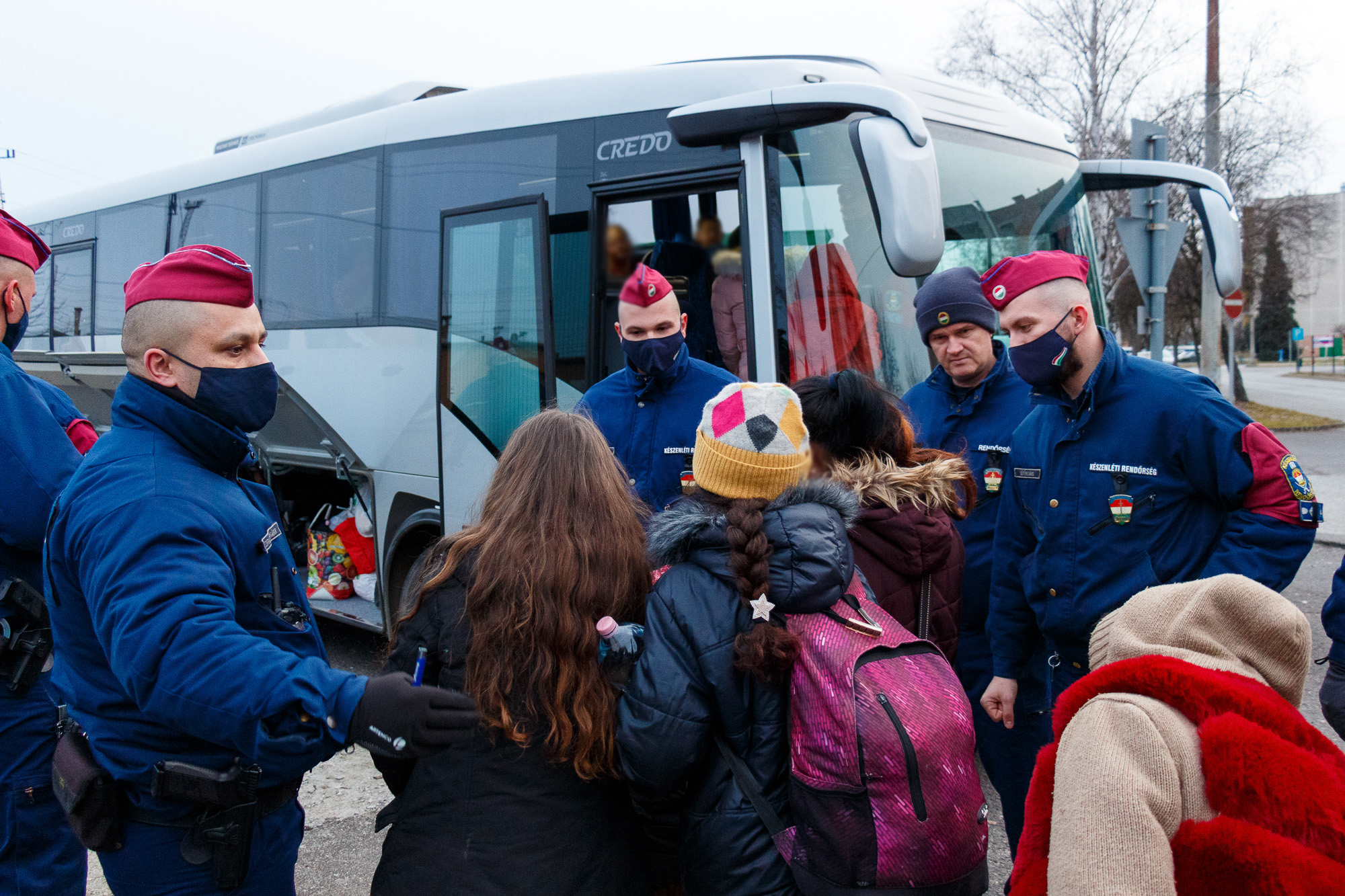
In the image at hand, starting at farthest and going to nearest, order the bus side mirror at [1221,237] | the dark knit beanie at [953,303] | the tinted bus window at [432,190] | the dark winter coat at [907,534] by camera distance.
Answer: the bus side mirror at [1221,237] < the tinted bus window at [432,190] < the dark knit beanie at [953,303] < the dark winter coat at [907,534]

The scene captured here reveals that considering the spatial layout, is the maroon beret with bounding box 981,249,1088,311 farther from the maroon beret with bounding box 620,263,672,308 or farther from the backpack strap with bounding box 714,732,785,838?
the backpack strap with bounding box 714,732,785,838

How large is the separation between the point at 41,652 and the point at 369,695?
158cm

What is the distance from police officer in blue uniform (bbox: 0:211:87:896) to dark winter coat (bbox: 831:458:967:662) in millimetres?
2201

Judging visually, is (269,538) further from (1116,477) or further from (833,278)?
(833,278)

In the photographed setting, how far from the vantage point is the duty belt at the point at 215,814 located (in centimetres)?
191

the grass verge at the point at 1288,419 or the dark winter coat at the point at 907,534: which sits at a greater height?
the grass verge at the point at 1288,419

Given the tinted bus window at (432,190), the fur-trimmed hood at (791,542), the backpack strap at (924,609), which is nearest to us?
the fur-trimmed hood at (791,542)

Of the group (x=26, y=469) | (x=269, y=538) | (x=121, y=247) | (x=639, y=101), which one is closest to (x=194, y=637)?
(x=269, y=538)

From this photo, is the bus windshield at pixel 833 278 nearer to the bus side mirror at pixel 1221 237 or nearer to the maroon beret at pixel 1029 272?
the maroon beret at pixel 1029 272

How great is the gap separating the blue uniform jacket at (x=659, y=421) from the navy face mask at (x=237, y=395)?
168 cm

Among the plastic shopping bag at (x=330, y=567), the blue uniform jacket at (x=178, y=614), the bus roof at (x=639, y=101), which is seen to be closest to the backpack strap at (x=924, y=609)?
the blue uniform jacket at (x=178, y=614)

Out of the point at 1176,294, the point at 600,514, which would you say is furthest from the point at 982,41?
the point at 600,514

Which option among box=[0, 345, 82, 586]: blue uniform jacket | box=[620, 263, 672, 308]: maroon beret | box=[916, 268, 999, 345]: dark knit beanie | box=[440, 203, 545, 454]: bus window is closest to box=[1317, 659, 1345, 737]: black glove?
box=[916, 268, 999, 345]: dark knit beanie

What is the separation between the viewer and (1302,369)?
174 ft
